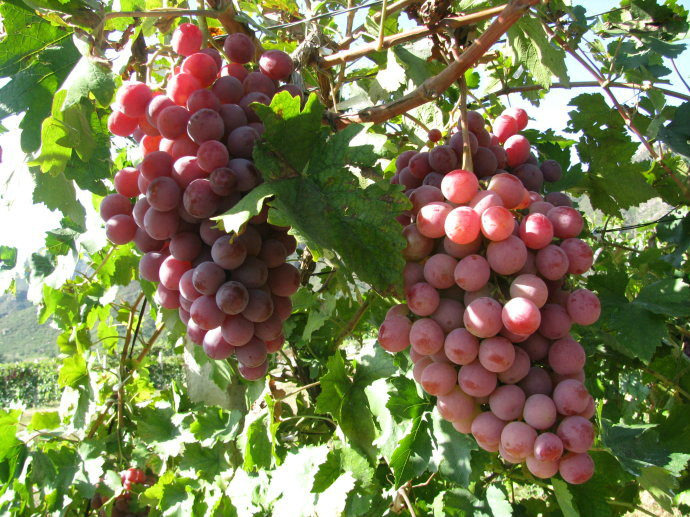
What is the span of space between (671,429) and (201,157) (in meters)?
1.45

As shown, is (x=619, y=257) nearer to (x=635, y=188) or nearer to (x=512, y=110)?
(x=635, y=188)

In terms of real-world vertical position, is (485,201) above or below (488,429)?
above

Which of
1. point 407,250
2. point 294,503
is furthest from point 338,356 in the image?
point 407,250

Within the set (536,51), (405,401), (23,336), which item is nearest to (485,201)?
(405,401)

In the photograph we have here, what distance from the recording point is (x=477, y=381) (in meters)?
0.77

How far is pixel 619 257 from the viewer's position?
211cm

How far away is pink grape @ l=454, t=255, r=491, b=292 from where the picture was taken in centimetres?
79

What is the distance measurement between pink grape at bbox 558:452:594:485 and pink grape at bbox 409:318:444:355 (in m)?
0.24

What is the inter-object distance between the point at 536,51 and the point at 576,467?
0.93 metres

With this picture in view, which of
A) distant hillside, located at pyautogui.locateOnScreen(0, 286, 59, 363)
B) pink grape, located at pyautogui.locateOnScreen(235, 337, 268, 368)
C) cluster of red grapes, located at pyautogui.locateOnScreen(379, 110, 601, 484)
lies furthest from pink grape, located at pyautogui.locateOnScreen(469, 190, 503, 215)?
distant hillside, located at pyautogui.locateOnScreen(0, 286, 59, 363)

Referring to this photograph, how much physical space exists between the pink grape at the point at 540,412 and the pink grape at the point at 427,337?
0.51 ft

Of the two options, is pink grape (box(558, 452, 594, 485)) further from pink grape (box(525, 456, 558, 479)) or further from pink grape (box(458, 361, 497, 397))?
pink grape (box(458, 361, 497, 397))

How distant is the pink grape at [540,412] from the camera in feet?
2.40

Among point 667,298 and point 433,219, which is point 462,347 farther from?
point 667,298
